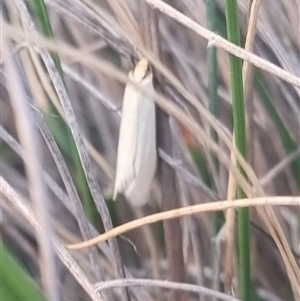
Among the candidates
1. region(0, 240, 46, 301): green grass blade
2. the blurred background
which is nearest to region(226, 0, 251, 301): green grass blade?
the blurred background

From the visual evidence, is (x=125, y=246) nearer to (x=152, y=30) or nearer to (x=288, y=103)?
(x=288, y=103)

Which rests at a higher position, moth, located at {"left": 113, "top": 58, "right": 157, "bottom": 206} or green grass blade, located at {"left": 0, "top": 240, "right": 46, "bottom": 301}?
moth, located at {"left": 113, "top": 58, "right": 157, "bottom": 206}

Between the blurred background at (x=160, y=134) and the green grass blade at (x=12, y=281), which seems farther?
the blurred background at (x=160, y=134)

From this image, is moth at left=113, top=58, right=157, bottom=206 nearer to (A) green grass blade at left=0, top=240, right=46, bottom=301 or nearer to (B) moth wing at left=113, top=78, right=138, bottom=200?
(B) moth wing at left=113, top=78, right=138, bottom=200

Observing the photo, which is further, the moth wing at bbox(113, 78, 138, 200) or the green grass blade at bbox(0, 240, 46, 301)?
the moth wing at bbox(113, 78, 138, 200)

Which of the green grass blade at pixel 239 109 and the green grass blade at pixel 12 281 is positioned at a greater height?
the green grass blade at pixel 239 109

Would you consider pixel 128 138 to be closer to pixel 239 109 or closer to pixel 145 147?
pixel 145 147

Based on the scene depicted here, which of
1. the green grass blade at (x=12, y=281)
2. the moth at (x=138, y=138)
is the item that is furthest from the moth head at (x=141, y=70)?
the green grass blade at (x=12, y=281)

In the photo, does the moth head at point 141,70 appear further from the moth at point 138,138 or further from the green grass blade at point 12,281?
the green grass blade at point 12,281

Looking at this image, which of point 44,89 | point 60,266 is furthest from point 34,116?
point 60,266
